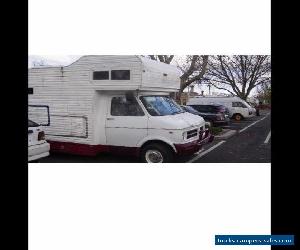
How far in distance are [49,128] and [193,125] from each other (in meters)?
3.40

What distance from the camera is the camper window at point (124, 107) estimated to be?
278 inches

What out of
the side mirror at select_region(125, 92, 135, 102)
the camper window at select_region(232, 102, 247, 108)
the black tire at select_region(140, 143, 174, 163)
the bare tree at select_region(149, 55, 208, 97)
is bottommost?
the black tire at select_region(140, 143, 174, 163)

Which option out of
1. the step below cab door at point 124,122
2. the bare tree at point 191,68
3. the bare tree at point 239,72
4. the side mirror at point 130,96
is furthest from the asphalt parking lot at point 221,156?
the bare tree at point 239,72

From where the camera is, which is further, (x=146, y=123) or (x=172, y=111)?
(x=172, y=111)

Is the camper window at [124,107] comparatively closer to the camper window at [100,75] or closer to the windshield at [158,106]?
the windshield at [158,106]

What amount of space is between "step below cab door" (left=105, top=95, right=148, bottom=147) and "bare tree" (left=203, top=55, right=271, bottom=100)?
1165 cm

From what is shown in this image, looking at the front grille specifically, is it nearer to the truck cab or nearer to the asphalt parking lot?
the truck cab

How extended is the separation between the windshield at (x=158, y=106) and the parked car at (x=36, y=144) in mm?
2310

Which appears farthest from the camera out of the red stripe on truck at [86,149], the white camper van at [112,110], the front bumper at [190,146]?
the red stripe on truck at [86,149]

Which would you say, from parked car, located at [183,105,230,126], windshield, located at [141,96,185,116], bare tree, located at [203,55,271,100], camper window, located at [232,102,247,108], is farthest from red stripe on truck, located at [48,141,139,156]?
camper window, located at [232,102,247,108]

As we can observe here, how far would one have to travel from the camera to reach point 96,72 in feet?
23.1

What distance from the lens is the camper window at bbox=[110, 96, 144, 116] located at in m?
7.05

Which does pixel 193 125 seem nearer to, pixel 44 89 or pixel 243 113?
pixel 44 89
